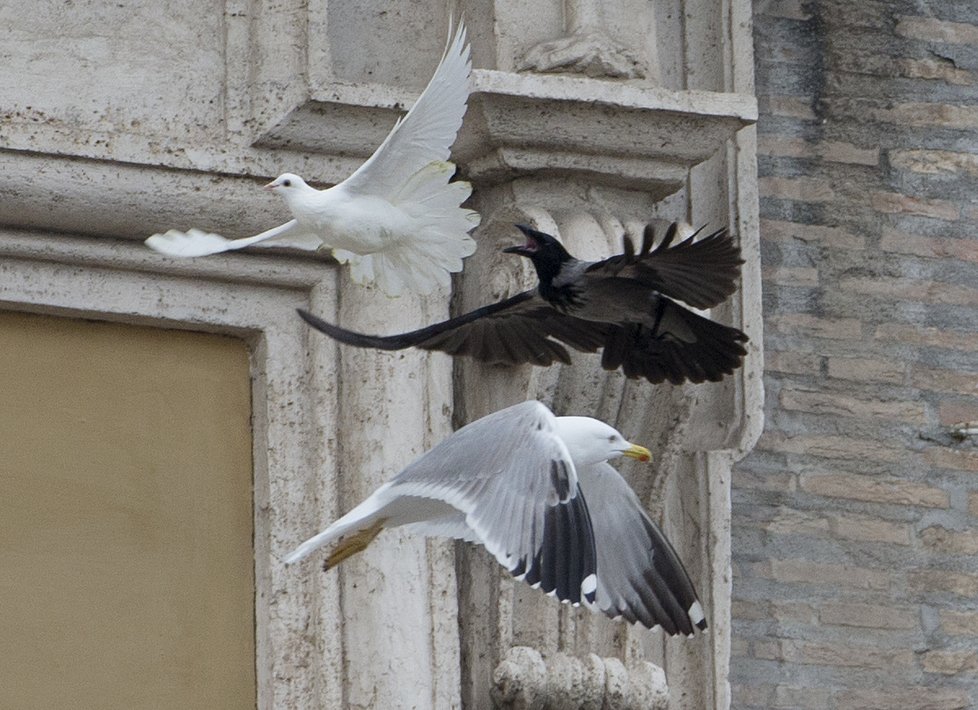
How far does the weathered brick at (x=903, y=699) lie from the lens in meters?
4.95

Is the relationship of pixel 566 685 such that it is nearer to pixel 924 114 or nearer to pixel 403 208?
pixel 403 208

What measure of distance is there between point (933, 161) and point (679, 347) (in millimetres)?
1227

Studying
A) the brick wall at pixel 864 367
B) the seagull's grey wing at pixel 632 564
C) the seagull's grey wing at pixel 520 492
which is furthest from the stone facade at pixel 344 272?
the seagull's grey wing at pixel 520 492

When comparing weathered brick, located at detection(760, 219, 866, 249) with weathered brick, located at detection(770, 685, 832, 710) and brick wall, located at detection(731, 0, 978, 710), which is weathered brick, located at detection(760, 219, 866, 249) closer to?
brick wall, located at detection(731, 0, 978, 710)

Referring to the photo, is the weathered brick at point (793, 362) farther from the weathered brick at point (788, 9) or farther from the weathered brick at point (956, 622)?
the weathered brick at point (788, 9)

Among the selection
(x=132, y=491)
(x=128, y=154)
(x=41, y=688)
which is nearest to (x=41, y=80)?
(x=128, y=154)

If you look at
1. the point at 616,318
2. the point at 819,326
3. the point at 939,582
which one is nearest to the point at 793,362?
the point at 819,326

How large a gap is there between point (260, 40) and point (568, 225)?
55cm

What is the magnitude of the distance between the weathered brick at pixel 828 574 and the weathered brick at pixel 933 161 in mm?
711

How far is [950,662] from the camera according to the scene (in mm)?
5012

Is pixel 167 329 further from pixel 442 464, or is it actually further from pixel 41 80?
pixel 442 464

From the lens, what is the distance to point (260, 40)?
4.58 metres

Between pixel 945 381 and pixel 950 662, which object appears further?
pixel 945 381

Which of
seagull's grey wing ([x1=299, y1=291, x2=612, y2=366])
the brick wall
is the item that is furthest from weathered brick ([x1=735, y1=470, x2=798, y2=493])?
seagull's grey wing ([x1=299, y1=291, x2=612, y2=366])
